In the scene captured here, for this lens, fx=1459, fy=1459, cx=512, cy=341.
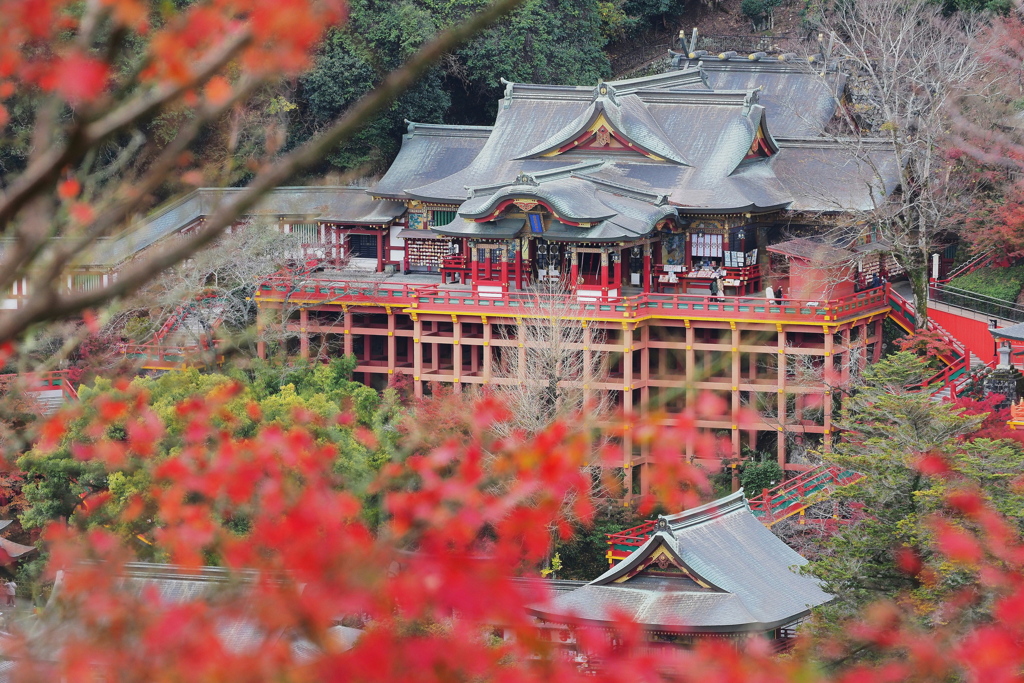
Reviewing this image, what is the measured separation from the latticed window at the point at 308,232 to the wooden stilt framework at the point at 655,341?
2.81 meters

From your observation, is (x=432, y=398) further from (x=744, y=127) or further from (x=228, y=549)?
(x=228, y=549)

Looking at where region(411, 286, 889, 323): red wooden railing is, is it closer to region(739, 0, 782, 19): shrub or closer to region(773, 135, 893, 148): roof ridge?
region(773, 135, 893, 148): roof ridge

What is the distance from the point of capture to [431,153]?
3750cm

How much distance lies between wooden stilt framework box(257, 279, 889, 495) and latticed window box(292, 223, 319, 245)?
2.81 metres

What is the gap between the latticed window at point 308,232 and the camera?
116 feet

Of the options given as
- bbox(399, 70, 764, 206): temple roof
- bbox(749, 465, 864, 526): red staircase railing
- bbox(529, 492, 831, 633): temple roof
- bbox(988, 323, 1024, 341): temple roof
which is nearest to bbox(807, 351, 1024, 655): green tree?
bbox(529, 492, 831, 633): temple roof

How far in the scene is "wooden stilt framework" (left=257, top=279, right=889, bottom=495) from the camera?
95.6 ft

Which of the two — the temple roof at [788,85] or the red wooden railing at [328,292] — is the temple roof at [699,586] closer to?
the red wooden railing at [328,292]

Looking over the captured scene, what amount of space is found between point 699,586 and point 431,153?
741 inches

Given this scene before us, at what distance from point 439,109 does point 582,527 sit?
19.3m

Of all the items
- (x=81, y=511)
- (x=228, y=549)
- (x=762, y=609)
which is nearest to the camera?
(x=228, y=549)

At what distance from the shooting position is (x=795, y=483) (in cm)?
2778

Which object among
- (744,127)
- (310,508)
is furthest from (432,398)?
(310,508)

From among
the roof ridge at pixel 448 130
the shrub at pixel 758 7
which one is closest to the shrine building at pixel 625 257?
the roof ridge at pixel 448 130
